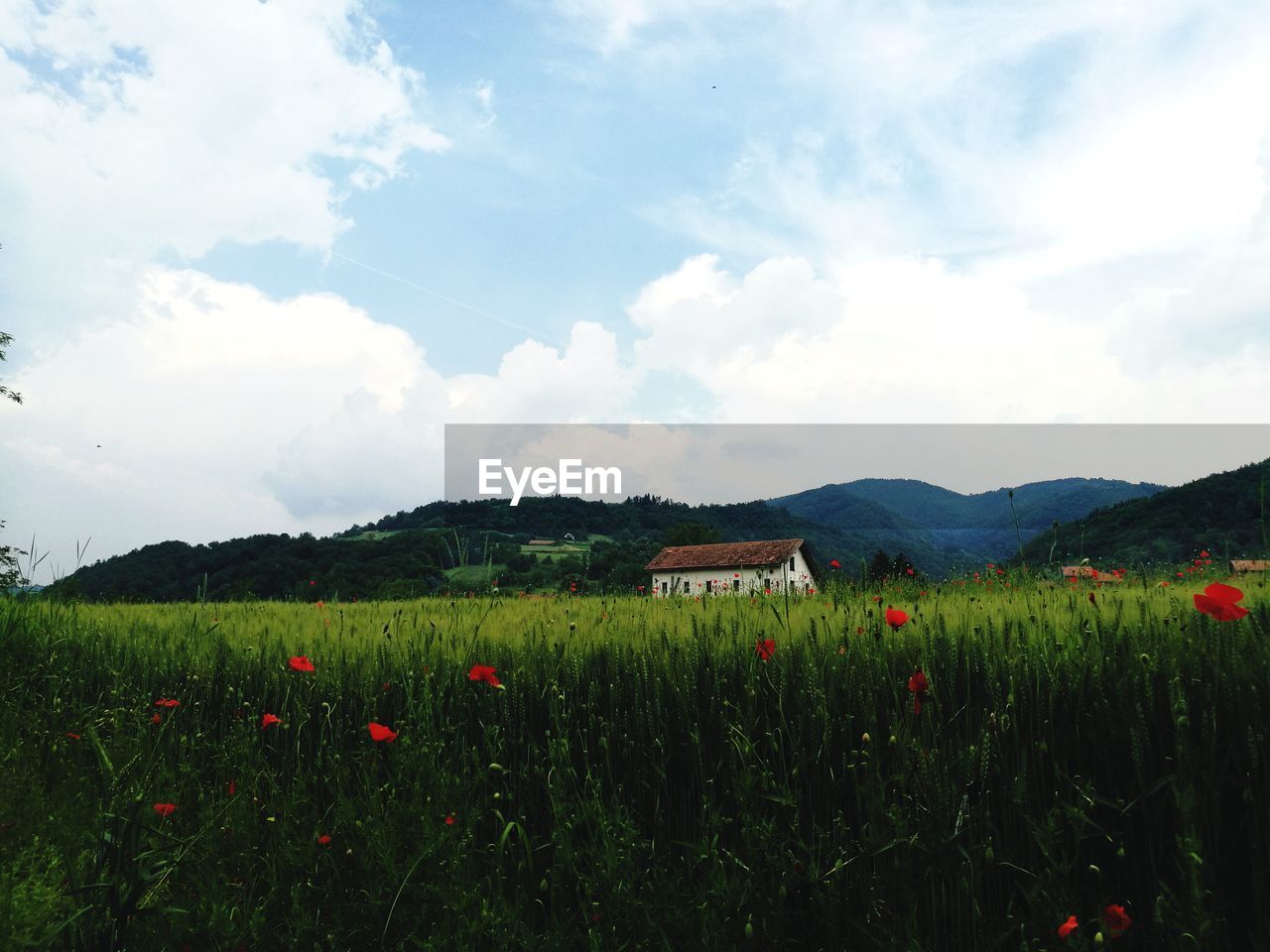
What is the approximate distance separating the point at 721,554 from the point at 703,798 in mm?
49013

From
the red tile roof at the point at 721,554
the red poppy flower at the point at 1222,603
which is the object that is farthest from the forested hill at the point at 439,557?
the red poppy flower at the point at 1222,603

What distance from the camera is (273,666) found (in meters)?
5.46

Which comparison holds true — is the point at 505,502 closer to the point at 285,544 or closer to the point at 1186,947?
the point at 285,544

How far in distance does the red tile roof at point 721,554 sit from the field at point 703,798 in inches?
1676

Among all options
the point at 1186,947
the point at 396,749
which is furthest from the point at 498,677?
the point at 1186,947

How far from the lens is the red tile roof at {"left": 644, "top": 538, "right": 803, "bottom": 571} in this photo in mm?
48406

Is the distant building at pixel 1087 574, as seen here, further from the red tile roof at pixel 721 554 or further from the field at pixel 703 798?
the red tile roof at pixel 721 554

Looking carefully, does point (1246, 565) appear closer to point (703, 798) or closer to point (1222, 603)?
point (1222, 603)

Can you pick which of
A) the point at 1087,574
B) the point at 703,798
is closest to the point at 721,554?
the point at 1087,574

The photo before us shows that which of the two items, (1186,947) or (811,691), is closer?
(1186,947)

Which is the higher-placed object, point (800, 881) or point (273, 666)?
point (273, 666)

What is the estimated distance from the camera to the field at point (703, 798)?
2.71 metres

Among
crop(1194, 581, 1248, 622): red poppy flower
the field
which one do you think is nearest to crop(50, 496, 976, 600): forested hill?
the field

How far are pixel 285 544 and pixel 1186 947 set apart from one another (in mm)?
35280
